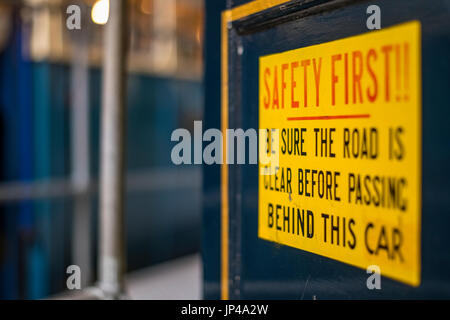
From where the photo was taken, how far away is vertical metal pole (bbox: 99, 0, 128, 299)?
2.54 metres

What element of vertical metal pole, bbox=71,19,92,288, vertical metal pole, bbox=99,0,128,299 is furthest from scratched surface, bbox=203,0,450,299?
vertical metal pole, bbox=71,19,92,288

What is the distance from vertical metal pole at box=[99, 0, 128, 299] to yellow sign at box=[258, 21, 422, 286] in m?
1.00

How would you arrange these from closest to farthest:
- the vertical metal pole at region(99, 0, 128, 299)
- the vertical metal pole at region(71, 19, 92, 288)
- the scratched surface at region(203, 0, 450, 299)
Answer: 1. the scratched surface at region(203, 0, 450, 299)
2. the vertical metal pole at region(99, 0, 128, 299)
3. the vertical metal pole at region(71, 19, 92, 288)

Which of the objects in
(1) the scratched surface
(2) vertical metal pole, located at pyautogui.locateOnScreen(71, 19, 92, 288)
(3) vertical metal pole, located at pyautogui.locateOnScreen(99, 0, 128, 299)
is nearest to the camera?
(1) the scratched surface

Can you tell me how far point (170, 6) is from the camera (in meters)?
5.98

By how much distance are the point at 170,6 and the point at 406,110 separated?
201 inches

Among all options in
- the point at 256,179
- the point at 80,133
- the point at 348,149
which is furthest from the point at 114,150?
the point at 80,133

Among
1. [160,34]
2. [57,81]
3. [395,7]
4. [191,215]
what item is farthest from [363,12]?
[191,215]

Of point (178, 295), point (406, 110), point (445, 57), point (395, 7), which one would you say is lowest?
point (178, 295)

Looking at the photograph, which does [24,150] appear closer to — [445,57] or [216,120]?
[216,120]

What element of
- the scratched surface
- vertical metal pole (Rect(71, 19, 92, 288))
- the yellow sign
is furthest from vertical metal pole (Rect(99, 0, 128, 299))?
vertical metal pole (Rect(71, 19, 92, 288))

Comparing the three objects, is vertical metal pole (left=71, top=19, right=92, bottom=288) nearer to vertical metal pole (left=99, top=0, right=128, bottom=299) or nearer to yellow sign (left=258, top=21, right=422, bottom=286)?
vertical metal pole (left=99, top=0, right=128, bottom=299)

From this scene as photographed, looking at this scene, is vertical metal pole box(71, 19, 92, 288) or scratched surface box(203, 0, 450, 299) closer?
scratched surface box(203, 0, 450, 299)

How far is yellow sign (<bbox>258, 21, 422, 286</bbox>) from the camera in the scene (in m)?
1.21
